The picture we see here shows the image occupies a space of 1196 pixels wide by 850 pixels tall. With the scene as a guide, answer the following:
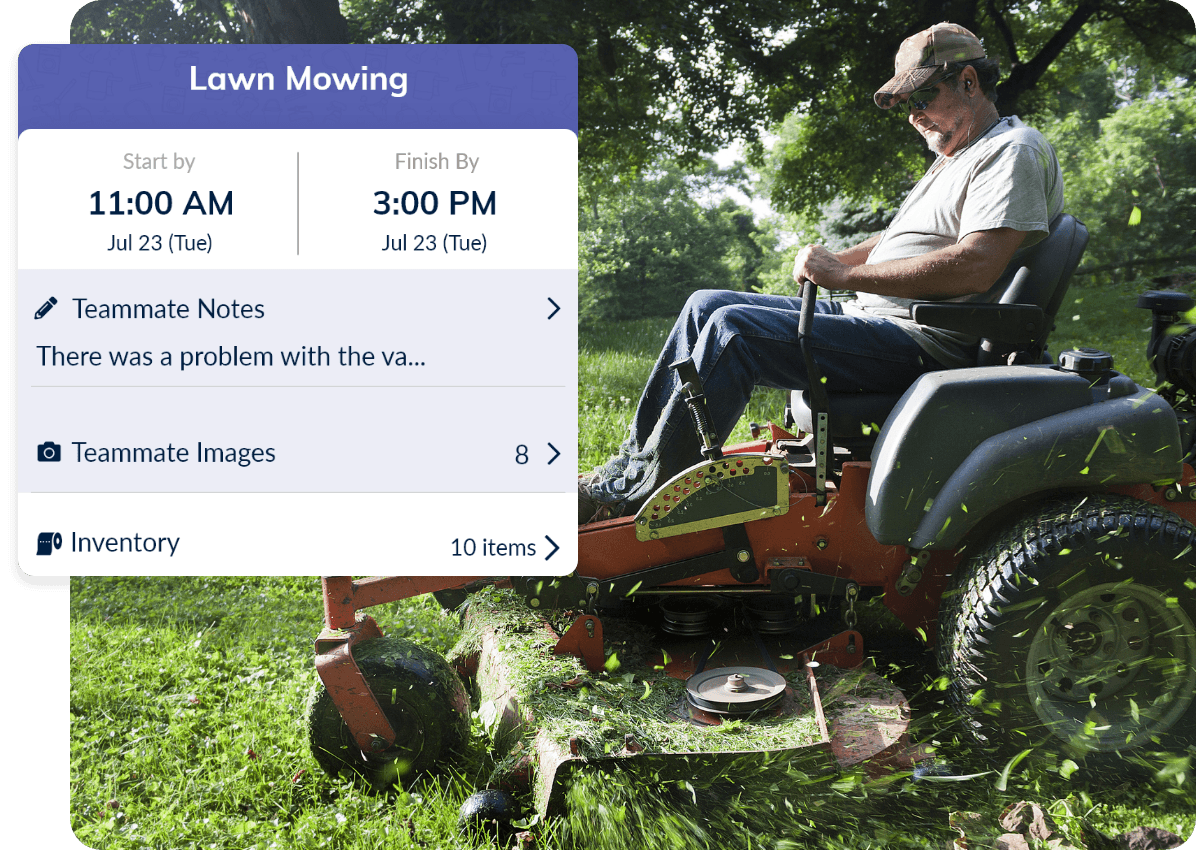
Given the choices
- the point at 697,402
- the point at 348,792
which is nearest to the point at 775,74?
the point at 697,402

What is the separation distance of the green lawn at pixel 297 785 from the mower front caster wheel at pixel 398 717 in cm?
7

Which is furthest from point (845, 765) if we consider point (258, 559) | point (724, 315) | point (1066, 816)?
point (258, 559)

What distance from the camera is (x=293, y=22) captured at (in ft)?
8.25

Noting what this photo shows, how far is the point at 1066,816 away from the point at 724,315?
159 centimetres

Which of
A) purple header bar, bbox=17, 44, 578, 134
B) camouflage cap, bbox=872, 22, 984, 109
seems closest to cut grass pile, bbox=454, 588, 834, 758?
purple header bar, bbox=17, 44, 578, 134

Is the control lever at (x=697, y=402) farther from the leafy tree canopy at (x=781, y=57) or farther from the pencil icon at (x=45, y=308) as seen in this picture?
the pencil icon at (x=45, y=308)

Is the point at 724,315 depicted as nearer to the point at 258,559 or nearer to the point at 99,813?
the point at 258,559

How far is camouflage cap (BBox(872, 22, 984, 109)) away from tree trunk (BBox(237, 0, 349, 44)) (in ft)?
5.25

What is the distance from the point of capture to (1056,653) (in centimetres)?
245

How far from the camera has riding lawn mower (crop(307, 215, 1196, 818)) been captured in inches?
93.4

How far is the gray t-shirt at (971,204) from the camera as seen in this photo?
8.19 ft

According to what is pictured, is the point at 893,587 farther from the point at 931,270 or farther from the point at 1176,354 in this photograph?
the point at 1176,354

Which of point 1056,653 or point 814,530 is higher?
point 814,530

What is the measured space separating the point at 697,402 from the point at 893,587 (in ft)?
2.70
